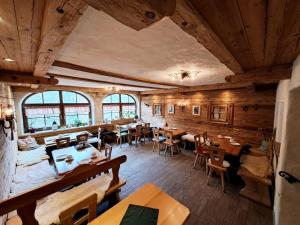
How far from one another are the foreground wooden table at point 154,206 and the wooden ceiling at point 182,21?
1613 mm

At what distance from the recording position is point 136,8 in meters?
0.54

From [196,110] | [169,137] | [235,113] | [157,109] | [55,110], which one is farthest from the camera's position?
[157,109]

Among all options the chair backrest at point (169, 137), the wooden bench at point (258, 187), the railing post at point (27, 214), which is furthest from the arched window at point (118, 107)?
the wooden bench at point (258, 187)

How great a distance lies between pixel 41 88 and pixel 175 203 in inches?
217

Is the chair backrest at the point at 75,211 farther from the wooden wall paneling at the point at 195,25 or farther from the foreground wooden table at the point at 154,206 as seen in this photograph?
the wooden wall paneling at the point at 195,25

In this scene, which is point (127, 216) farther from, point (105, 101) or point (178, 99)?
point (105, 101)

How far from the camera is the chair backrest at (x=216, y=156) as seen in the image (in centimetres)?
295

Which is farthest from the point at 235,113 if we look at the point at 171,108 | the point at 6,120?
the point at 6,120

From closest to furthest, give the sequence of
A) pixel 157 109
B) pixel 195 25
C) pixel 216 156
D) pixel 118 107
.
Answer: pixel 195 25
pixel 216 156
pixel 157 109
pixel 118 107

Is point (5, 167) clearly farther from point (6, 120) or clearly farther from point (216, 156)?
point (216, 156)

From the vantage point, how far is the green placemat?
1.23 m

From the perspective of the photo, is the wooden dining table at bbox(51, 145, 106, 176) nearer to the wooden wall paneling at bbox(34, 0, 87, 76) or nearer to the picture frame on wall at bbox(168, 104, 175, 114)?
the wooden wall paneling at bbox(34, 0, 87, 76)

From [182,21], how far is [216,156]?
3237mm

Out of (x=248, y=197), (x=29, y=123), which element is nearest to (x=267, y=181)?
(x=248, y=197)
